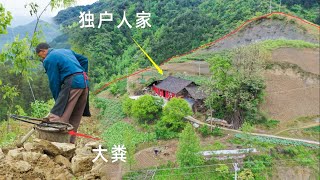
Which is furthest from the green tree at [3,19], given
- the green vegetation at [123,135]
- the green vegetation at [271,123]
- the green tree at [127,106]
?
the green vegetation at [271,123]

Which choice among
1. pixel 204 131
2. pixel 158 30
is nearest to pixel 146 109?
pixel 204 131

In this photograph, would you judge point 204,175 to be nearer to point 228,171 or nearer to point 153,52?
point 228,171

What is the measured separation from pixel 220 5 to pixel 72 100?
3.84 meters

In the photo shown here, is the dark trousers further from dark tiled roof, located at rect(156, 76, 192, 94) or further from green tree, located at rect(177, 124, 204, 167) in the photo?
dark tiled roof, located at rect(156, 76, 192, 94)

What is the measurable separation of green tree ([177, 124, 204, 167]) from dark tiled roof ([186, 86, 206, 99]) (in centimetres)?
51

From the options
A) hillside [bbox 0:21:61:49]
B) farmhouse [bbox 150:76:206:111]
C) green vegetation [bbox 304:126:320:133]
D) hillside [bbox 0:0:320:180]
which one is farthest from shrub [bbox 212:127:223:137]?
hillside [bbox 0:21:61:49]

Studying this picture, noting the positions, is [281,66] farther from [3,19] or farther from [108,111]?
[3,19]

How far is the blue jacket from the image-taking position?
1069 mm

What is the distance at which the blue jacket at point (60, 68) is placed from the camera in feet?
3.51

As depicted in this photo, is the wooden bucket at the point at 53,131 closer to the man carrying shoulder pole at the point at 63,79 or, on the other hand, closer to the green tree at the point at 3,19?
the man carrying shoulder pole at the point at 63,79

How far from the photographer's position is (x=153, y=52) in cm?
350

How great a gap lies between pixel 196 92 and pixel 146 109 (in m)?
0.54

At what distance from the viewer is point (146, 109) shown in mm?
2469

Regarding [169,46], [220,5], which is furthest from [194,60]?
[220,5]
